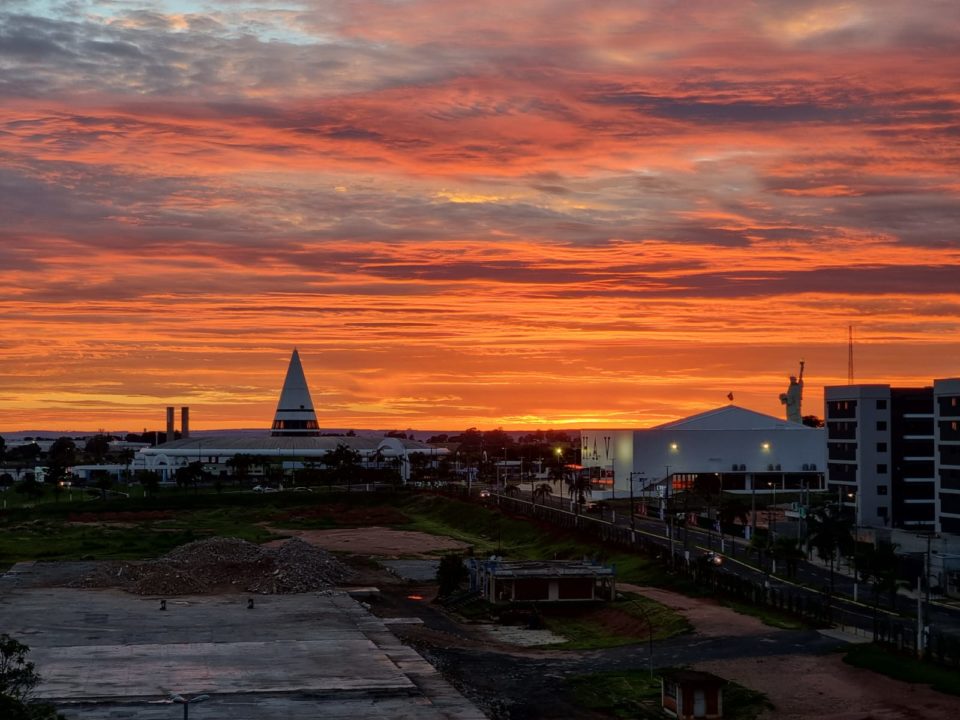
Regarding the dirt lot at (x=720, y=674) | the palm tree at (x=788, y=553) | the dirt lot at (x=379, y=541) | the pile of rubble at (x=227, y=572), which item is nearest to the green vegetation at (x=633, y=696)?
the dirt lot at (x=720, y=674)

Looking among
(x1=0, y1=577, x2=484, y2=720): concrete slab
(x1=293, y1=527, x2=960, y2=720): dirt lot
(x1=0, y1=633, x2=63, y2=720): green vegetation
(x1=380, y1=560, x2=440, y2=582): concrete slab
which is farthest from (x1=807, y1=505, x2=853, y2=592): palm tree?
(x1=0, y1=633, x2=63, y2=720): green vegetation

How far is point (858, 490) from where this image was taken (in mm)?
164125

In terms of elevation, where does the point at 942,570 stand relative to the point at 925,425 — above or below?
below

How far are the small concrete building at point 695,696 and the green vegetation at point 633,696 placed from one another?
921 mm

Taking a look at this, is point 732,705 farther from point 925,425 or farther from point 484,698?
point 925,425

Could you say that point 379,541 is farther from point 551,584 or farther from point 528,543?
point 551,584

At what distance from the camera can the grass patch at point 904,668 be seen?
232 feet

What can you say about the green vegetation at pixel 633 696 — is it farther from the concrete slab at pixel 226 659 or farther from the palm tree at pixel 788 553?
the palm tree at pixel 788 553

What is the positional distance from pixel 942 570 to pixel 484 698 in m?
49.7

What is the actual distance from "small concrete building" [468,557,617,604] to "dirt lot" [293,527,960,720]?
7.04 meters

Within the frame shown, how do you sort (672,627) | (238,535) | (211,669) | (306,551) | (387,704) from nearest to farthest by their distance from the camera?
(387,704), (211,669), (672,627), (306,551), (238,535)

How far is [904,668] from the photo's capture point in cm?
7369

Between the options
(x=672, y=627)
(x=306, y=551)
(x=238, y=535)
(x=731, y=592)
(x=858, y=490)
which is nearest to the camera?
(x=672, y=627)

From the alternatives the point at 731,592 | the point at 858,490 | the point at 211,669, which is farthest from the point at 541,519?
the point at 211,669
